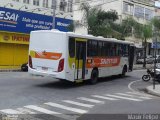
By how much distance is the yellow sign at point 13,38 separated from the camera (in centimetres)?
3716

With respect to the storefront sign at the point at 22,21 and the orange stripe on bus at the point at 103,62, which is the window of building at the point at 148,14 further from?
the orange stripe on bus at the point at 103,62

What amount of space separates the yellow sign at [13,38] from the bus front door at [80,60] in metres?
16.7

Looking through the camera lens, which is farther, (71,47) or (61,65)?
(71,47)

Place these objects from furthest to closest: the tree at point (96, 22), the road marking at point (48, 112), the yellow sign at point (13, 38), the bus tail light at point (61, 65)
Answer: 1. the tree at point (96, 22)
2. the yellow sign at point (13, 38)
3. the bus tail light at point (61, 65)
4. the road marking at point (48, 112)

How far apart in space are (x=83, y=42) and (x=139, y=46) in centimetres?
4473

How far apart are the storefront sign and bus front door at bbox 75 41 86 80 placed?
16.5 meters

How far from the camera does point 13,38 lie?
38.2m

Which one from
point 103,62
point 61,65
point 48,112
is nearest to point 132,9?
point 103,62

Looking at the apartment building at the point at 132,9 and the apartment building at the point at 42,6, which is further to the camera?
the apartment building at the point at 132,9

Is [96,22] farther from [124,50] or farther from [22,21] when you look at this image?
[124,50]

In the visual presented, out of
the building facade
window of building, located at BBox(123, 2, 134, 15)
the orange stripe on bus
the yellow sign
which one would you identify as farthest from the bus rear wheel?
window of building, located at BBox(123, 2, 134, 15)

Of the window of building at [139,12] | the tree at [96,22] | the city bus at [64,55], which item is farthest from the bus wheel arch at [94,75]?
the window of building at [139,12]

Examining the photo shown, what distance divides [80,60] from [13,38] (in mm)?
17956

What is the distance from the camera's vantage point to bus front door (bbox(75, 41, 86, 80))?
69.9 feet
